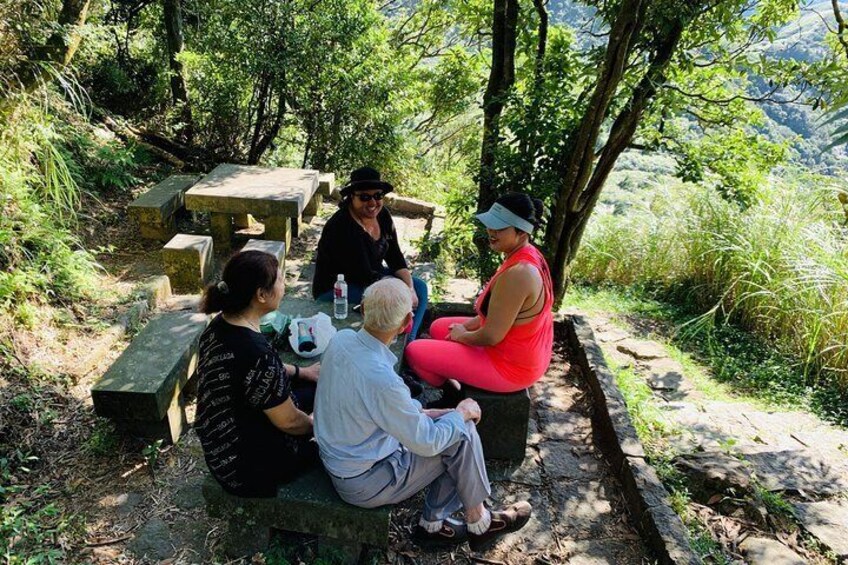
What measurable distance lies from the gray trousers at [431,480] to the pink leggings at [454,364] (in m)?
Answer: 0.56

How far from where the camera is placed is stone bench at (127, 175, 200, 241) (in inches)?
222

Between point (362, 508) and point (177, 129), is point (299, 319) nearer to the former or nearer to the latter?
point (362, 508)

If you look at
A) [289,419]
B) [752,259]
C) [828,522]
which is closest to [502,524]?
[289,419]

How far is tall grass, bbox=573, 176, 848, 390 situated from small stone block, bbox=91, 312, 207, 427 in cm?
514

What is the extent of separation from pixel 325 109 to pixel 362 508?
6.77m

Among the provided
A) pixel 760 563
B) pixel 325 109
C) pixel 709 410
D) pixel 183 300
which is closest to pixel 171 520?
pixel 183 300

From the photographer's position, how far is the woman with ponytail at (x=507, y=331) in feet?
9.96

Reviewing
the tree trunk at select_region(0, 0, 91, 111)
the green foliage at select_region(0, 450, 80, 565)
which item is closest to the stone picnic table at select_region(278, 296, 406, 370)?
the green foliage at select_region(0, 450, 80, 565)

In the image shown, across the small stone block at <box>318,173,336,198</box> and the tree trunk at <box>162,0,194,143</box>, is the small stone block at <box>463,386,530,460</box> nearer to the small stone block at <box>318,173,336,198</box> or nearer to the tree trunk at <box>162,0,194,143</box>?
the small stone block at <box>318,173,336,198</box>

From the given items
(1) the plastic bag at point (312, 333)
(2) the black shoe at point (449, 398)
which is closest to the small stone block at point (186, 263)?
(1) the plastic bag at point (312, 333)

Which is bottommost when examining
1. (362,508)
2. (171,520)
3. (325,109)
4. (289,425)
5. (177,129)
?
(171,520)

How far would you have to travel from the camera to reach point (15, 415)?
307 centimetres

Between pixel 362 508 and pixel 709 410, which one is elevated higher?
pixel 362 508

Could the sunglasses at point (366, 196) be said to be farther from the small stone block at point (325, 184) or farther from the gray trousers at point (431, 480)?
the small stone block at point (325, 184)
